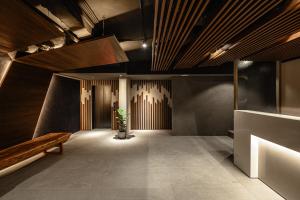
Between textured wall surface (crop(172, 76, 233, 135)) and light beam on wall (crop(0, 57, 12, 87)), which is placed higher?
light beam on wall (crop(0, 57, 12, 87))

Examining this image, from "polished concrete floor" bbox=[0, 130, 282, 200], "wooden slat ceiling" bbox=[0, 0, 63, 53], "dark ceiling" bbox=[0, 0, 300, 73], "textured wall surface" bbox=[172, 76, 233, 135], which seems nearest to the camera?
"wooden slat ceiling" bbox=[0, 0, 63, 53]

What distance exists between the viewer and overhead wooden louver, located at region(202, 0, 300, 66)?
97.7 inches

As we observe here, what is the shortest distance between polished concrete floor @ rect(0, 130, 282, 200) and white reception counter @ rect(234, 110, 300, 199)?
239 mm

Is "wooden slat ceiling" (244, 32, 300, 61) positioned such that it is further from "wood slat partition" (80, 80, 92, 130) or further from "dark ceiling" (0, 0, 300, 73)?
"wood slat partition" (80, 80, 92, 130)

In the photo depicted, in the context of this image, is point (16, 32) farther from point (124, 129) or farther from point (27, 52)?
point (124, 129)

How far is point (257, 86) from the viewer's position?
17.0ft

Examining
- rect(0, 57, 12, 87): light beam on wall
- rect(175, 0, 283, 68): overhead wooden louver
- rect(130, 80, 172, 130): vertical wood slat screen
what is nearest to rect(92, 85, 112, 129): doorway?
rect(130, 80, 172, 130): vertical wood slat screen

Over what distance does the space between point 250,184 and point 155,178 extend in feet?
6.16

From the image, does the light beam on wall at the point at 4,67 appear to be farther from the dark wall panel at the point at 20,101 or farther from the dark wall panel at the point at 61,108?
the dark wall panel at the point at 61,108

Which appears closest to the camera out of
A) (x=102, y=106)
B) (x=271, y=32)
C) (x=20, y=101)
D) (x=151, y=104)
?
(x=271, y=32)

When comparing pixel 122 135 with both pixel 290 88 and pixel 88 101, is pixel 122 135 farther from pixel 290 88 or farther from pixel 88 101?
pixel 290 88

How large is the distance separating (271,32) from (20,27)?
176 inches

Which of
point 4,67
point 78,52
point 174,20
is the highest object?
point 174,20

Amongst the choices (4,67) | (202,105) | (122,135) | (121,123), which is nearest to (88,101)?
(121,123)
